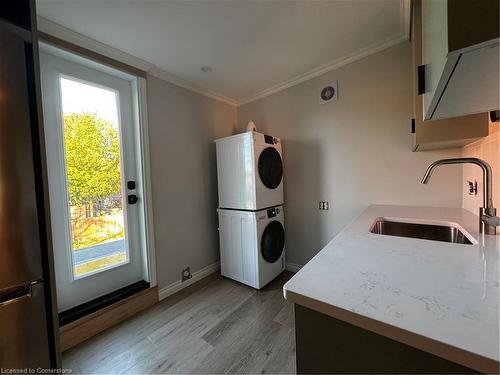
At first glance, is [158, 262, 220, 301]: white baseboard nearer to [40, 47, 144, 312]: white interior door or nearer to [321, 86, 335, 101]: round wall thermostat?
[40, 47, 144, 312]: white interior door

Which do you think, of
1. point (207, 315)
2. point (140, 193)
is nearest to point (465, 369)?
point (207, 315)

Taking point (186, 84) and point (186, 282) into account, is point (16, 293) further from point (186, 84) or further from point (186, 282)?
point (186, 84)

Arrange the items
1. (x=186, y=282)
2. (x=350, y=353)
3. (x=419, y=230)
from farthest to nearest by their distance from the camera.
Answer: (x=186, y=282) < (x=419, y=230) < (x=350, y=353)

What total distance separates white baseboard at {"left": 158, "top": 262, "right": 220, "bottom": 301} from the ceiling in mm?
2242

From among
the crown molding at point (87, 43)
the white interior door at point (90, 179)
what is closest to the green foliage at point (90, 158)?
the white interior door at point (90, 179)

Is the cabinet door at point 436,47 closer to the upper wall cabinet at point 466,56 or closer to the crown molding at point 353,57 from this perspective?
the upper wall cabinet at point 466,56

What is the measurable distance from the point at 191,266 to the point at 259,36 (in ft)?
7.90

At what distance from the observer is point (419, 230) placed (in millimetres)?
1391

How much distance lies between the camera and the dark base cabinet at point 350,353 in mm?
446

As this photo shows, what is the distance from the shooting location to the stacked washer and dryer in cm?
214

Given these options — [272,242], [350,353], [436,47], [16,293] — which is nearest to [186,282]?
[272,242]

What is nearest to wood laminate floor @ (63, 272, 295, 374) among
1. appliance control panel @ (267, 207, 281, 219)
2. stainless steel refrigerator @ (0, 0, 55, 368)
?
stainless steel refrigerator @ (0, 0, 55, 368)

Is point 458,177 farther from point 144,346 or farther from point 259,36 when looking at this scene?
point 144,346

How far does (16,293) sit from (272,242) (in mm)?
1924
